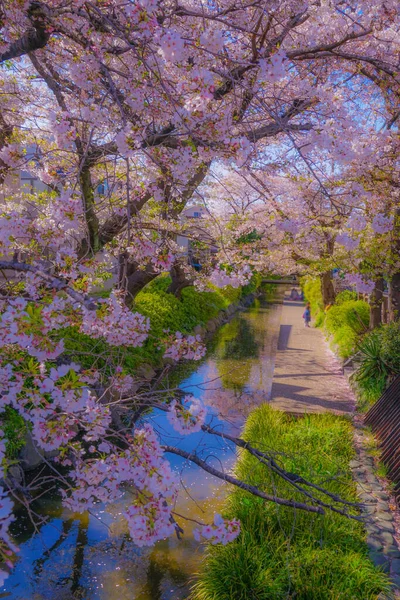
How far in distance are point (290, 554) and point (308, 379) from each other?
6242mm

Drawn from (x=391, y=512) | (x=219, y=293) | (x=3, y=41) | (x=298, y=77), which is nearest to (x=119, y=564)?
(x=391, y=512)

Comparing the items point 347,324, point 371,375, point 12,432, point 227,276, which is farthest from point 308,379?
point 12,432

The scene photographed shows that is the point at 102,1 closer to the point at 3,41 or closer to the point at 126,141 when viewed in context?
the point at 3,41

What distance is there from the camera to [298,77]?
567cm

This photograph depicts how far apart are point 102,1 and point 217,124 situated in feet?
3.82

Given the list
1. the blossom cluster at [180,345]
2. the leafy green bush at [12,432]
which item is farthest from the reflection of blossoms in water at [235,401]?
the blossom cluster at [180,345]

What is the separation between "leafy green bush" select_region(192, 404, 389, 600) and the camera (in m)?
3.52

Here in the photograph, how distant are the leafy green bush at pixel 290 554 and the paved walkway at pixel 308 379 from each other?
2575mm

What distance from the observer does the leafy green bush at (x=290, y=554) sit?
352 cm

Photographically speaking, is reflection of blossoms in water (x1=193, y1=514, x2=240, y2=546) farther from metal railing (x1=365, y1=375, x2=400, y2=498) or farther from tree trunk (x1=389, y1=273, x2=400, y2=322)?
tree trunk (x1=389, y1=273, x2=400, y2=322)

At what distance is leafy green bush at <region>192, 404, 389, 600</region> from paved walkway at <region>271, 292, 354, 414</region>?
8.45ft

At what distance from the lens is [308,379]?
972 centimetres

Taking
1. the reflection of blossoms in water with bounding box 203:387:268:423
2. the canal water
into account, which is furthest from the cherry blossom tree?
the reflection of blossoms in water with bounding box 203:387:268:423

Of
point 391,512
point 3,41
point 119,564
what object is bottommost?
point 119,564
